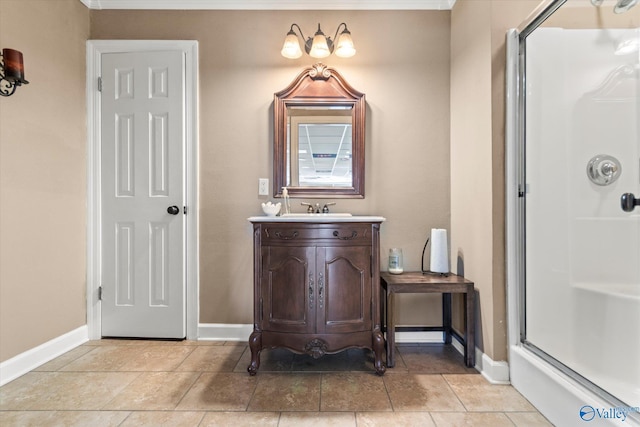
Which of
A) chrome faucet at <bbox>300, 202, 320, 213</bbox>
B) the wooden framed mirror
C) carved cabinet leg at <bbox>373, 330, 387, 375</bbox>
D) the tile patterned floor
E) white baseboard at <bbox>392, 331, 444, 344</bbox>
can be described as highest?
the wooden framed mirror

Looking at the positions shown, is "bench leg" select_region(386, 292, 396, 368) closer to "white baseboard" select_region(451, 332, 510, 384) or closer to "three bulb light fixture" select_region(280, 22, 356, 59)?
"white baseboard" select_region(451, 332, 510, 384)

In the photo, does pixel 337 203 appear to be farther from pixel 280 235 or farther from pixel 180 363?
pixel 180 363

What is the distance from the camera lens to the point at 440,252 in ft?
7.20

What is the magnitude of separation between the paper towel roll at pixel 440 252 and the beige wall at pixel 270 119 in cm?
19

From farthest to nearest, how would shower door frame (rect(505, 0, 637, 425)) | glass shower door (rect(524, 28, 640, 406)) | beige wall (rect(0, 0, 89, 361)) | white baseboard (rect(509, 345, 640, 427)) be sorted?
beige wall (rect(0, 0, 89, 361)) → shower door frame (rect(505, 0, 637, 425)) → glass shower door (rect(524, 28, 640, 406)) → white baseboard (rect(509, 345, 640, 427))

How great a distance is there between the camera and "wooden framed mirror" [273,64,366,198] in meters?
2.37

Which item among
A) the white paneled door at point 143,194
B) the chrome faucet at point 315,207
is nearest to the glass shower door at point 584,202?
the chrome faucet at point 315,207

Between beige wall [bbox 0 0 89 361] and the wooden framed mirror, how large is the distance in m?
1.34

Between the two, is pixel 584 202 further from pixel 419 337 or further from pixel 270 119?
pixel 270 119

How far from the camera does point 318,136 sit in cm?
238

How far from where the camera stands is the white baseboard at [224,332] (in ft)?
7.87

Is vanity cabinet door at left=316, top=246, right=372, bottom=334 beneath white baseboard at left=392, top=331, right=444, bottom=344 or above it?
above

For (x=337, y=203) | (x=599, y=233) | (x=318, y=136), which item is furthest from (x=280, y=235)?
(x=599, y=233)

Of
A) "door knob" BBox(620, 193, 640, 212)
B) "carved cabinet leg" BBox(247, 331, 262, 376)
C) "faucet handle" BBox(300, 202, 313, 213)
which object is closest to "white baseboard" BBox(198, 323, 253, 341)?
"carved cabinet leg" BBox(247, 331, 262, 376)
